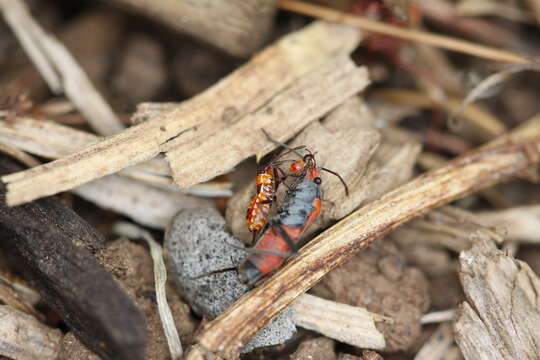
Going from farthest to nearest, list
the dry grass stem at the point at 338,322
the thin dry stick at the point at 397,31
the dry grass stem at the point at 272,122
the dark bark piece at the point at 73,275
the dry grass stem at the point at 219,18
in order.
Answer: the thin dry stick at the point at 397,31
the dry grass stem at the point at 219,18
the dry grass stem at the point at 272,122
the dry grass stem at the point at 338,322
the dark bark piece at the point at 73,275

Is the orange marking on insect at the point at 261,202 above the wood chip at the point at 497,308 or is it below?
above

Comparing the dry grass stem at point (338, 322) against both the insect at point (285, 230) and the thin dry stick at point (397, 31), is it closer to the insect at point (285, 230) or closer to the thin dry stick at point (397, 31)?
the insect at point (285, 230)

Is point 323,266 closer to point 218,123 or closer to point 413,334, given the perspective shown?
point 413,334

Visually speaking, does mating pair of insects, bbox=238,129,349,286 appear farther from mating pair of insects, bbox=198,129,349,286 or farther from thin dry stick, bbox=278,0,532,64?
thin dry stick, bbox=278,0,532,64

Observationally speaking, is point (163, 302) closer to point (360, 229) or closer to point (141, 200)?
point (141, 200)

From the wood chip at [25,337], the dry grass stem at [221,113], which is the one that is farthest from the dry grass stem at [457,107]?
the wood chip at [25,337]

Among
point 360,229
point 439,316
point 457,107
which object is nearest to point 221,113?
point 360,229

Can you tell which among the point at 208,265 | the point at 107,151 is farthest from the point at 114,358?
the point at 107,151

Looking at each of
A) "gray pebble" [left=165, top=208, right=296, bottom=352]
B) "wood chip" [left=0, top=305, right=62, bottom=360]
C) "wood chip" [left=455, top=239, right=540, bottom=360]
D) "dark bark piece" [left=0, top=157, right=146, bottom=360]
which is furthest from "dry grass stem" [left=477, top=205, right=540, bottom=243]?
"wood chip" [left=0, top=305, right=62, bottom=360]
